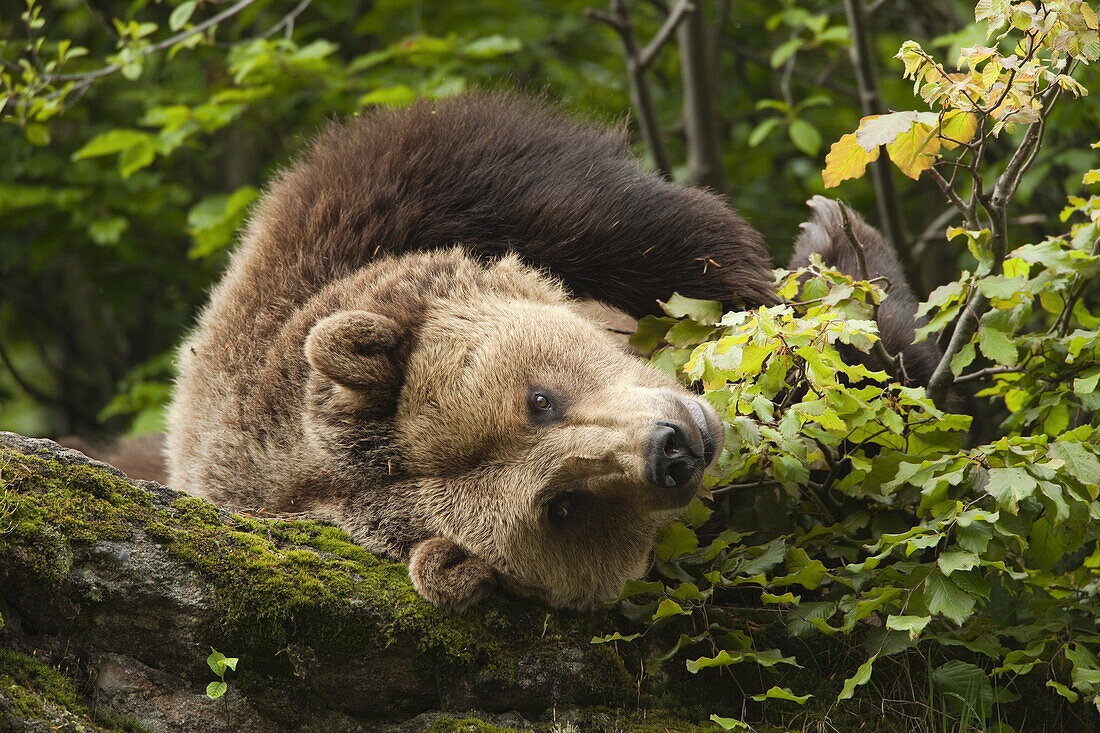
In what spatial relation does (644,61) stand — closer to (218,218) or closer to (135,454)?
(218,218)

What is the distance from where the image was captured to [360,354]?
12.8ft

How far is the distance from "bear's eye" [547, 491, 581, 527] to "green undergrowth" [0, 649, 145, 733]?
151 centimetres

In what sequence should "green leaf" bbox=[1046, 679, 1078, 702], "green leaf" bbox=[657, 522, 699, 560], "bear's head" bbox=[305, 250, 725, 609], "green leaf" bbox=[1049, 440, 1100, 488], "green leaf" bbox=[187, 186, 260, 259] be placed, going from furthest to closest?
"green leaf" bbox=[187, 186, 260, 259], "green leaf" bbox=[657, 522, 699, 560], "bear's head" bbox=[305, 250, 725, 609], "green leaf" bbox=[1046, 679, 1078, 702], "green leaf" bbox=[1049, 440, 1100, 488]

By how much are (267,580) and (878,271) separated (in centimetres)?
339

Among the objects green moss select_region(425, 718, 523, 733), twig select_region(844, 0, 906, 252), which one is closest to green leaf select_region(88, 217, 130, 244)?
twig select_region(844, 0, 906, 252)

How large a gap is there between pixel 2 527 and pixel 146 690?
665 millimetres

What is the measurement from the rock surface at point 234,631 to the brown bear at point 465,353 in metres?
0.20

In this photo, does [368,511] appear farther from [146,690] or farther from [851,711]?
[851,711]

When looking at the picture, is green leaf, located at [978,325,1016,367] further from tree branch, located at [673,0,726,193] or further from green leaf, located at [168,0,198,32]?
green leaf, located at [168,0,198,32]

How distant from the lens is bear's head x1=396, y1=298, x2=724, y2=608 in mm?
3512

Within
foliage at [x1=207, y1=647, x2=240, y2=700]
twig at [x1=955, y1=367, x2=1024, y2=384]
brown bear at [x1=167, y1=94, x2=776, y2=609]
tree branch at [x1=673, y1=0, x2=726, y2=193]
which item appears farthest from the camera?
tree branch at [x1=673, y1=0, x2=726, y2=193]

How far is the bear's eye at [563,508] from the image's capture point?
12.1ft

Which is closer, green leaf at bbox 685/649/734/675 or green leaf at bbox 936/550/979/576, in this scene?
green leaf at bbox 936/550/979/576

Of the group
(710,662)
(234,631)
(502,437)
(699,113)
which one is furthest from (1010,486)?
(699,113)
